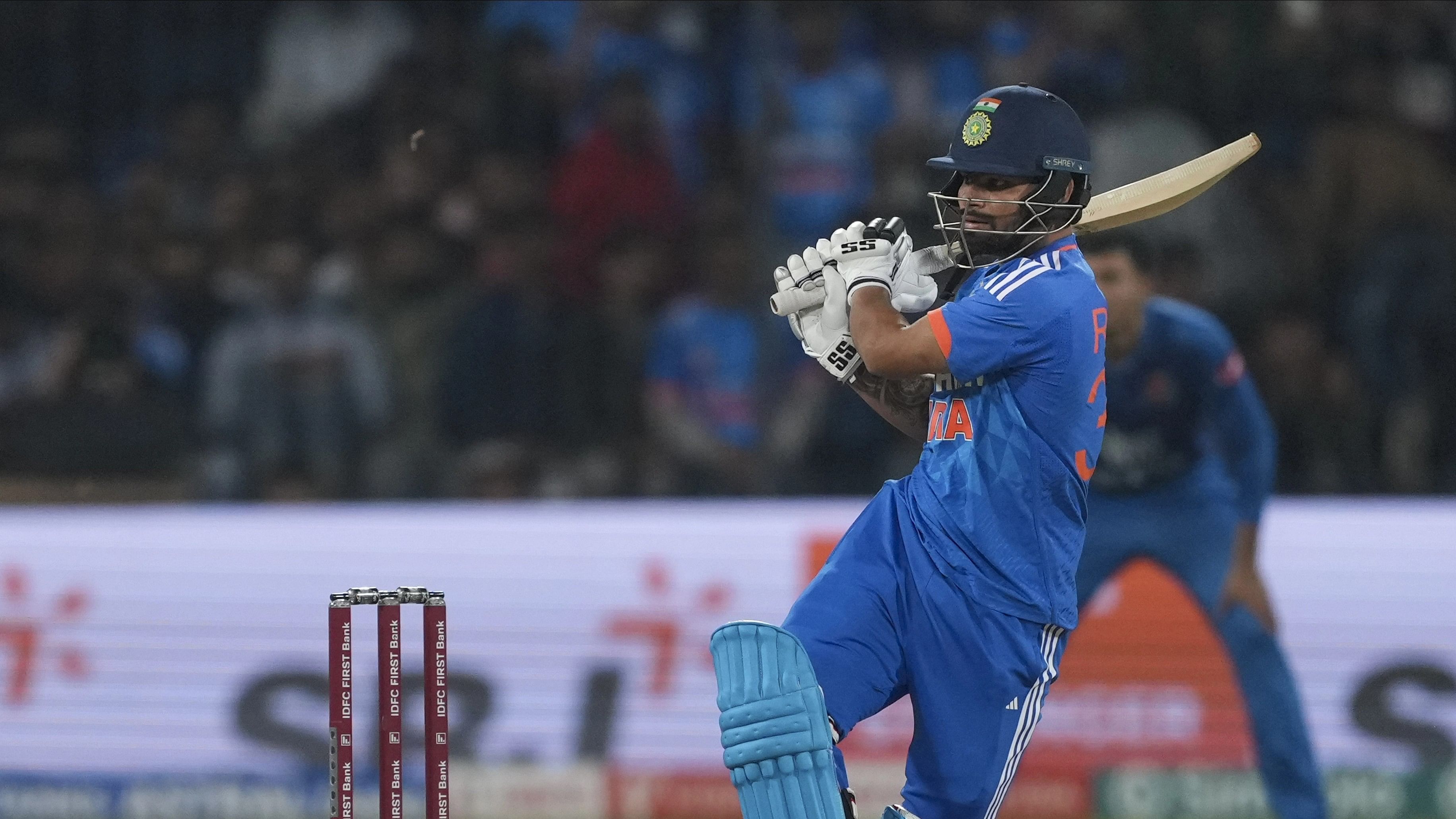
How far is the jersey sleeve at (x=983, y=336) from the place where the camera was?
3.32m

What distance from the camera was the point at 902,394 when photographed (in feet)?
12.5

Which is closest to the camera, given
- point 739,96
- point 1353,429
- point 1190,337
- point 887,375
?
point 887,375

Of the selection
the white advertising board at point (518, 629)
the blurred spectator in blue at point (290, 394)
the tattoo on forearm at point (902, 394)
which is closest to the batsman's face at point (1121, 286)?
the white advertising board at point (518, 629)

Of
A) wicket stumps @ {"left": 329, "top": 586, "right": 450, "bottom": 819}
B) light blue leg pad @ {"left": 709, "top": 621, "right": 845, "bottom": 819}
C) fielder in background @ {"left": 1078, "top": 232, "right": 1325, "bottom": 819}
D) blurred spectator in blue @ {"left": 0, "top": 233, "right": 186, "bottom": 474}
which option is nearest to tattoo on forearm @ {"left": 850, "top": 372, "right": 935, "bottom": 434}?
light blue leg pad @ {"left": 709, "top": 621, "right": 845, "bottom": 819}

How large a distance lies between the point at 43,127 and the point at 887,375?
560 centimetres

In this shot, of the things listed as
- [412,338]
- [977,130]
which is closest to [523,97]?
[412,338]

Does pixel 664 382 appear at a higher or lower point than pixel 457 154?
lower

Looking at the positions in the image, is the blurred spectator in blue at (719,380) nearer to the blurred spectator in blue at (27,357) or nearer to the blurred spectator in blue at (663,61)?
the blurred spectator in blue at (663,61)

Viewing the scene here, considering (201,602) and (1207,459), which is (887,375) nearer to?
(1207,459)

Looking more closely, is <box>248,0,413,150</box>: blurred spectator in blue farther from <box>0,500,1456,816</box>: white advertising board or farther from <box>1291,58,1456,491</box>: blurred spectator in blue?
<box>1291,58,1456,491</box>: blurred spectator in blue

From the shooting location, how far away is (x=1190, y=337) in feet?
18.8

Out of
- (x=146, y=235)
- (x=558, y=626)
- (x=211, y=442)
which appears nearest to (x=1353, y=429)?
(x=558, y=626)

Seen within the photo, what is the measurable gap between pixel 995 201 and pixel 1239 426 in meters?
2.63

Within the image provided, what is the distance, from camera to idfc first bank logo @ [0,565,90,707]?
237 inches
